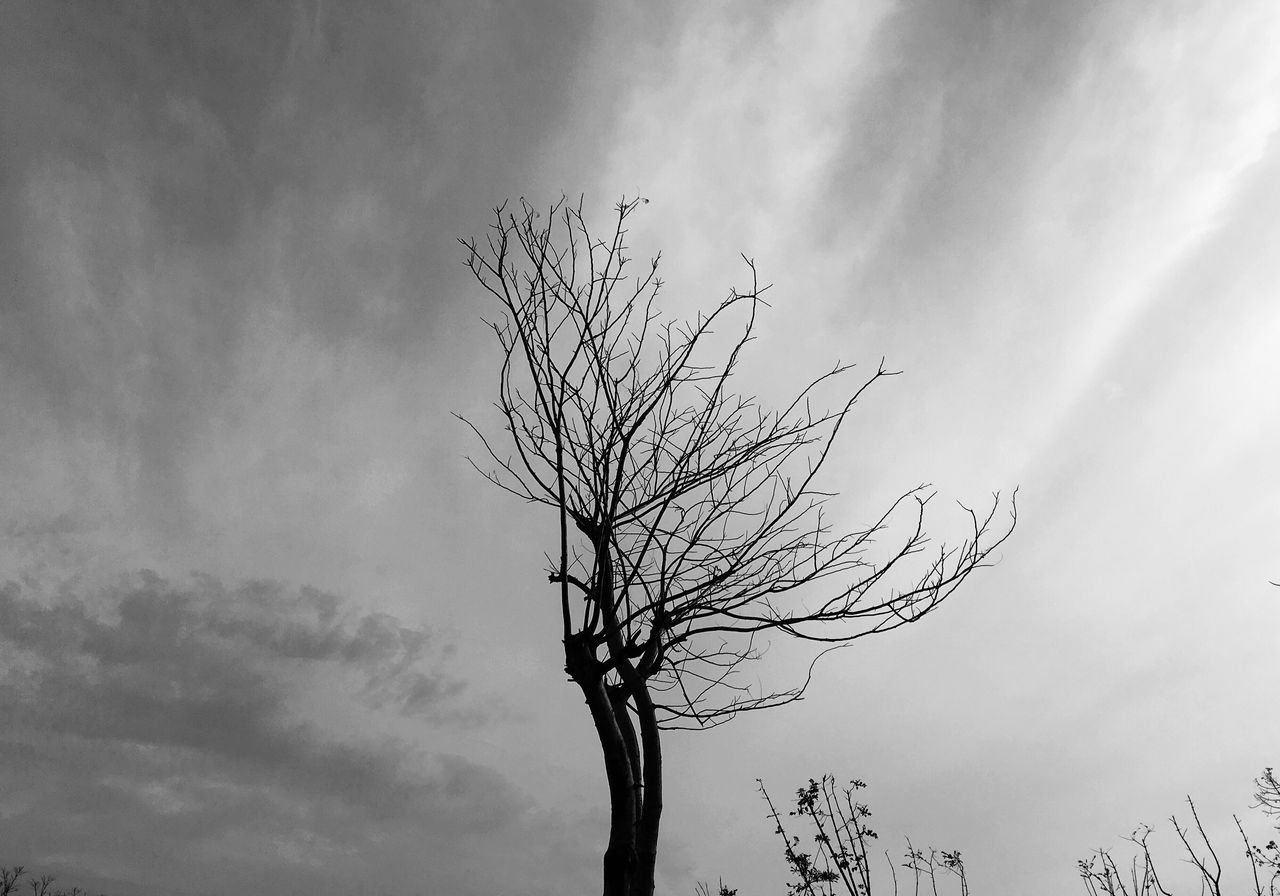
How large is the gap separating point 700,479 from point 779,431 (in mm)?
505

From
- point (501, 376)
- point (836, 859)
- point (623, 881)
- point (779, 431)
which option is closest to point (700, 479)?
point (779, 431)

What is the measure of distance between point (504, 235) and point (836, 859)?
13.0 ft

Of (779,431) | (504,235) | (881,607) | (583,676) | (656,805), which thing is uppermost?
(504,235)

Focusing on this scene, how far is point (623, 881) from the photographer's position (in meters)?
3.06

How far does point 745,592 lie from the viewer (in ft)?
11.8

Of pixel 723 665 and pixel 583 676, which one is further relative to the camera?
pixel 723 665

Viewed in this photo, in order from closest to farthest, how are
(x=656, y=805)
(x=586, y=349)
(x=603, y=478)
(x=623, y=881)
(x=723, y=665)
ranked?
(x=623, y=881) → (x=656, y=805) → (x=603, y=478) → (x=586, y=349) → (x=723, y=665)

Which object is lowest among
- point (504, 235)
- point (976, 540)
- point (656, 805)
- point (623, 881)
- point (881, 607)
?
point (623, 881)

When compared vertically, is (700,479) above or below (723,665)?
above

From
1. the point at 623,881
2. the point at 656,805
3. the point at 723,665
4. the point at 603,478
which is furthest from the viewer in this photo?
the point at 723,665

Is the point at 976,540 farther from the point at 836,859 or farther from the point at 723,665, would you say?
the point at 836,859

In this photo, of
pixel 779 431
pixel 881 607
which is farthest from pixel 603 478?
pixel 881 607

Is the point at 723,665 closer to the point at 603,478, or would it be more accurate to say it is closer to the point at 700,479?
the point at 700,479

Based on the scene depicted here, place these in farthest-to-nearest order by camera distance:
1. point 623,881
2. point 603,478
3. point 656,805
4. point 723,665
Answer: point 723,665
point 603,478
point 656,805
point 623,881
